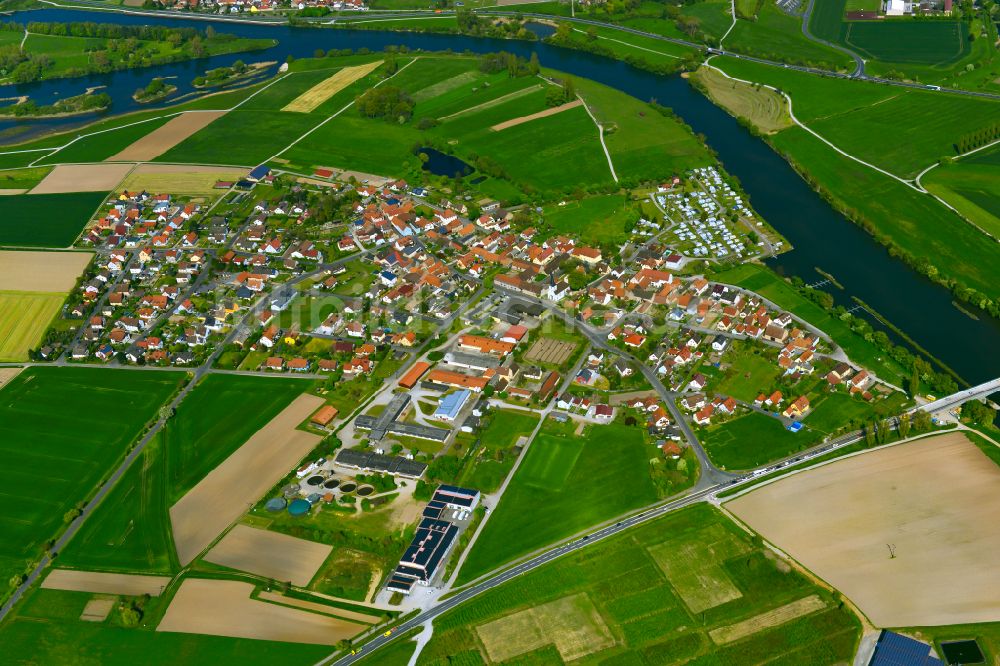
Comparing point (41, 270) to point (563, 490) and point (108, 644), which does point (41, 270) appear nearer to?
point (108, 644)

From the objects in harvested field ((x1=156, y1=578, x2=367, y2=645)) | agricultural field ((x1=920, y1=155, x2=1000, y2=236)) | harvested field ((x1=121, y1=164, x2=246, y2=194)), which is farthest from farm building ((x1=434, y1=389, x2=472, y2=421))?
agricultural field ((x1=920, y1=155, x2=1000, y2=236))

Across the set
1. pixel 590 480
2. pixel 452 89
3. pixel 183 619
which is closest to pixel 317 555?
pixel 183 619

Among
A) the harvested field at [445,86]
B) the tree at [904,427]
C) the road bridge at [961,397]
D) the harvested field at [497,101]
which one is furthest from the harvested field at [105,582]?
the harvested field at [445,86]

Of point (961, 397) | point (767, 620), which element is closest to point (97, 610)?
point (767, 620)

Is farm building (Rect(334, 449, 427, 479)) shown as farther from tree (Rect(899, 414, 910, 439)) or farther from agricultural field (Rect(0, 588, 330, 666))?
tree (Rect(899, 414, 910, 439))

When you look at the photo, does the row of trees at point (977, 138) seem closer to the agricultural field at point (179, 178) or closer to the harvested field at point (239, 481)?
the harvested field at point (239, 481)
